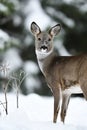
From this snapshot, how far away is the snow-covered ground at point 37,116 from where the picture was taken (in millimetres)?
6801

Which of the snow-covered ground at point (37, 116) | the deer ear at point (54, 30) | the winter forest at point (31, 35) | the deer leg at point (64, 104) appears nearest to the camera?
the snow-covered ground at point (37, 116)

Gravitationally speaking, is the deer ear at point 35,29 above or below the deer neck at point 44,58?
above

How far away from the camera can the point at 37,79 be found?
17.7 meters

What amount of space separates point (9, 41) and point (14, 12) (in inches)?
124

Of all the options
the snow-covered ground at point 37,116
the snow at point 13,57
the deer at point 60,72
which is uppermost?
the deer at point 60,72

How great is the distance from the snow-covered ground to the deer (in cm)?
27

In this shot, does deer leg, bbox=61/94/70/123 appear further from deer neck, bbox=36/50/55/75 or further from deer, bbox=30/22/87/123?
deer neck, bbox=36/50/55/75

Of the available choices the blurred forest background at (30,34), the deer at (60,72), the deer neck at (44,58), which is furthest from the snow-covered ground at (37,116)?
the blurred forest background at (30,34)

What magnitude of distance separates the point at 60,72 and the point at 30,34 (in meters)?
8.75

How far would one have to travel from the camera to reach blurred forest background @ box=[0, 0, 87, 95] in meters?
17.3

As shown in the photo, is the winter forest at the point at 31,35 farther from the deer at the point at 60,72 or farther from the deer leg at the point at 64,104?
the deer leg at the point at 64,104

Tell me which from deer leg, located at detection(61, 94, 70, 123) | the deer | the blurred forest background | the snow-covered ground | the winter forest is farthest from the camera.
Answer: the blurred forest background

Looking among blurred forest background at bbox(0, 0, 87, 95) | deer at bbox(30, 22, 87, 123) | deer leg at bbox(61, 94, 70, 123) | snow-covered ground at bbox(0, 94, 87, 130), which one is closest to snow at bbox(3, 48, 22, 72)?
blurred forest background at bbox(0, 0, 87, 95)

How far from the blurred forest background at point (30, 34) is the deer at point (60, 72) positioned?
7558 mm
